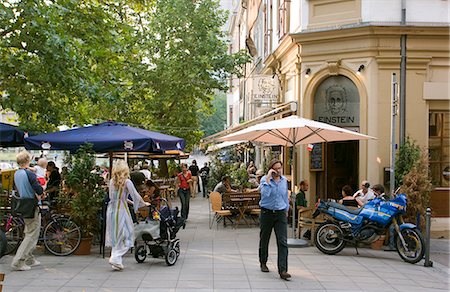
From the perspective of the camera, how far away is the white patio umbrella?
11539 millimetres

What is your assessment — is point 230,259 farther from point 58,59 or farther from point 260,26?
point 260,26

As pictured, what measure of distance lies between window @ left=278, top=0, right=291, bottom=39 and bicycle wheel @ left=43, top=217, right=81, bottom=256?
960 cm

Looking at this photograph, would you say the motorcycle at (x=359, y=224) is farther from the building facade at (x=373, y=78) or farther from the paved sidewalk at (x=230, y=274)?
the building facade at (x=373, y=78)

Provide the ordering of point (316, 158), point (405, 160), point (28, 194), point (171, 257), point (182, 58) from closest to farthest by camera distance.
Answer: point (28, 194)
point (171, 257)
point (405, 160)
point (316, 158)
point (182, 58)

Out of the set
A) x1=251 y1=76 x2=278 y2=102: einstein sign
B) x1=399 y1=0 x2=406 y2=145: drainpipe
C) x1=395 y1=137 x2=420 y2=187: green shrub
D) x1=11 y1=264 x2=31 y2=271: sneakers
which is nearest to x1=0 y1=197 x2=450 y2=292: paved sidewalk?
x1=11 y1=264 x2=31 y2=271: sneakers

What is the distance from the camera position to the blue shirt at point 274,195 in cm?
870

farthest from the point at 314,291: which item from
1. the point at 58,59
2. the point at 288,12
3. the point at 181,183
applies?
the point at 288,12

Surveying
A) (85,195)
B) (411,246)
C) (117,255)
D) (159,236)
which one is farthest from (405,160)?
(117,255)

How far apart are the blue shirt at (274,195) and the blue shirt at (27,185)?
3.49 metres

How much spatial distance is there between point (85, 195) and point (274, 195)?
3.66m

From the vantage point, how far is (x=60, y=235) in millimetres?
10328

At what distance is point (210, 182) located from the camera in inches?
809

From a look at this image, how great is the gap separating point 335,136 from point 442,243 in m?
3.46

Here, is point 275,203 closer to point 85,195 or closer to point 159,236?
point 159,236
